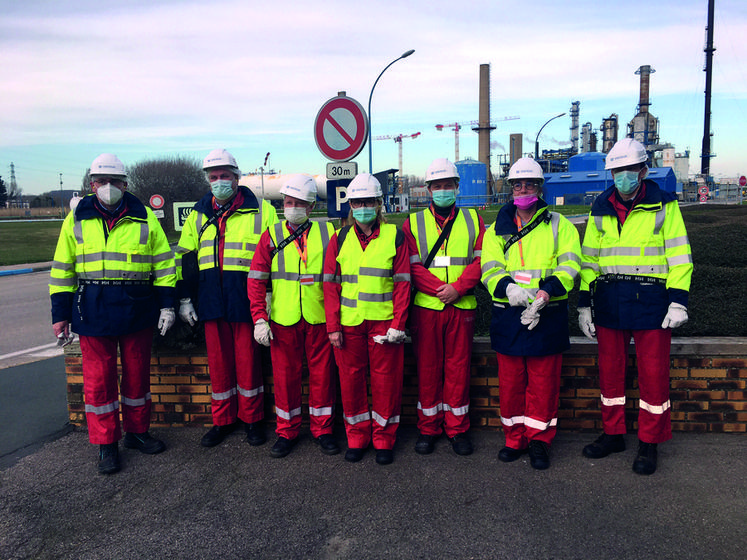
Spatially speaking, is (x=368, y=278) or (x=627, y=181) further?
(x=368, y=278)

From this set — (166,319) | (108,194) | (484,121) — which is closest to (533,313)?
(166,319)

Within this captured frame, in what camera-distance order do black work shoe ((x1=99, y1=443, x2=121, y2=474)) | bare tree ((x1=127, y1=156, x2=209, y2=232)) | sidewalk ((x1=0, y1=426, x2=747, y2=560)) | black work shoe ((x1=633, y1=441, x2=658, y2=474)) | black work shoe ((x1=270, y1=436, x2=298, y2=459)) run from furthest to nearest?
bare tree ((x1=127, y1=156, x2=209, y2=232))
black work shoe ((x1=270, y1=436, x2=298, y2=459))
black work shoe ((x1=99, y1=443, x2=121, y2=474))
black work shoe ((x1=633, y1=441, x2=658, y2=474))
sidewalk ((x1=0, y1=426, x2=747, y2=560))

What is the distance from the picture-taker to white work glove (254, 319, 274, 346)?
4.03 m

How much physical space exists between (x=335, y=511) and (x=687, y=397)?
8.74 feet

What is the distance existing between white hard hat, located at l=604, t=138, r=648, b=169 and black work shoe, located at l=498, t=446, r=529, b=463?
6.57 feet

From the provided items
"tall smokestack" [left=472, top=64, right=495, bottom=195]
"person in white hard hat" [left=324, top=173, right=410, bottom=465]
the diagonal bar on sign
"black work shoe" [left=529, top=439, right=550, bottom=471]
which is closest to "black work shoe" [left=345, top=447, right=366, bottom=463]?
"person in white hard hat" [left=324, top=173, right=410, bottom=465]

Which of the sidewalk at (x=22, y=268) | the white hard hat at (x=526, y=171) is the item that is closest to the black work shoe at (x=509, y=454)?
the white hard hat at (x=526, y=171)

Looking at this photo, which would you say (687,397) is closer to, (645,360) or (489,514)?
(645,360)

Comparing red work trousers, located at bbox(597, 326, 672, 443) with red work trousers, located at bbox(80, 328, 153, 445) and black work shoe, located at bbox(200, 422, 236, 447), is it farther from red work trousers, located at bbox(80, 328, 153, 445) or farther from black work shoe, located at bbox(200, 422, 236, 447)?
red work trousers, located at bbox(80, 328, 153, 445)

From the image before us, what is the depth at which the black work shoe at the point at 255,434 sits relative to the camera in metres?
4.27

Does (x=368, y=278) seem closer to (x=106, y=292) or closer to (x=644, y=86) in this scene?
(x=106, y=292)

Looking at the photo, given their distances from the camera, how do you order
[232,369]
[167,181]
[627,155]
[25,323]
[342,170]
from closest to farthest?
[627,155] < [232,369] < [342,170] < [25,323] < [167,181]

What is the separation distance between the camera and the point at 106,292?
13.0 feet

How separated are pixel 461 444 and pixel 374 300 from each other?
46.3 inches
